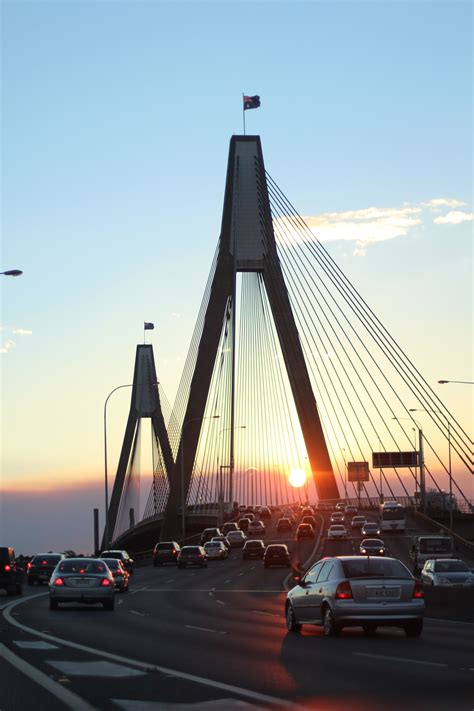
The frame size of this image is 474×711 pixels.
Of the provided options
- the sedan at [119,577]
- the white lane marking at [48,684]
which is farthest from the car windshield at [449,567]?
the white lane marking at [48,684]

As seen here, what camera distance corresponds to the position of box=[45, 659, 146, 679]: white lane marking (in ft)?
49.8

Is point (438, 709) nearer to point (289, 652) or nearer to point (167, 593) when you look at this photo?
point (289, 652)

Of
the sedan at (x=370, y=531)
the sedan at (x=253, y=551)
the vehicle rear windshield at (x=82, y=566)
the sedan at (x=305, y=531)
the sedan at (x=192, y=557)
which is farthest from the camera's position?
the sedan at (x=305, y=531)

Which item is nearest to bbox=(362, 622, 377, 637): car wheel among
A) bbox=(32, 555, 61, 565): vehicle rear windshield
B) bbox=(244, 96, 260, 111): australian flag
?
bbox=(32, 555, 61, 565): vehicle rear windshield

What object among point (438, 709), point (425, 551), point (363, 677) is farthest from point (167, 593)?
point (438, 709)

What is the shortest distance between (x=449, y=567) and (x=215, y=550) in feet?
143

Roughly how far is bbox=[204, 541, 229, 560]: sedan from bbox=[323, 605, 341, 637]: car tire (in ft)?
195

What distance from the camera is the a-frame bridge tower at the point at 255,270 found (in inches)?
2419

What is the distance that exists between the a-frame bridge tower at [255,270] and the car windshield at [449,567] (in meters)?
23.6

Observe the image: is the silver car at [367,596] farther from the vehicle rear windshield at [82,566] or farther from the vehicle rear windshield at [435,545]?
the vehicle rear windshield at [435,545]

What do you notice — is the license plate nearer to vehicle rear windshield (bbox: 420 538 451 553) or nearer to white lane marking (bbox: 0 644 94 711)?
white lane marking (bbox: 0 644 94 711)

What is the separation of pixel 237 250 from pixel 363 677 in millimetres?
50583

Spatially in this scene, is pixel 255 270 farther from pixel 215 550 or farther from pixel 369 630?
pixel 369 630

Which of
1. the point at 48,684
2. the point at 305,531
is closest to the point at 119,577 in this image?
the point at 48,684
